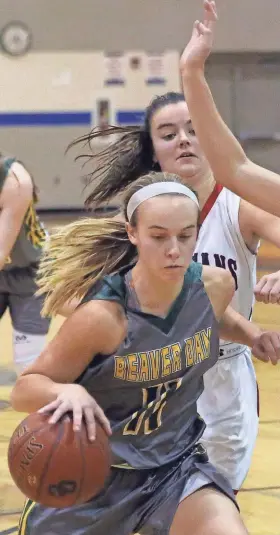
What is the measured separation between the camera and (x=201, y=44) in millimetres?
2295

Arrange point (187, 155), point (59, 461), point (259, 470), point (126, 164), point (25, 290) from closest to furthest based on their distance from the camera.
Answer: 1. point (59, 461)
2. point (187, 155)
3. point (126, 164)
4. point (259, 470)
5. point (25, 290)

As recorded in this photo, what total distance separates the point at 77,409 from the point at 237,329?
0.88 m

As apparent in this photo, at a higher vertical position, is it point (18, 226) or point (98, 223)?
point (98, 223)

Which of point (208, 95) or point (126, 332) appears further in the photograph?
point (126, 332)

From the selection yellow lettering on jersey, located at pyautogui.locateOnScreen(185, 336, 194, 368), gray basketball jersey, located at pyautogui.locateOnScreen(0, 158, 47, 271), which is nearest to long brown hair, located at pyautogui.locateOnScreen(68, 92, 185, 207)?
yellow lettering on jersey, located at pyautogui.locateOnScreen(185, 336, 194, 368)

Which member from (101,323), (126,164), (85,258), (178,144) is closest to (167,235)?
(101,323)

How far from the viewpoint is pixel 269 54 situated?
583 inches

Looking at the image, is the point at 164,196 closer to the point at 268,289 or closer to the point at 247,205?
the point at 268,289

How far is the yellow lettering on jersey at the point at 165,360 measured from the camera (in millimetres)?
2605

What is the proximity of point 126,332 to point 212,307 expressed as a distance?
34 centimetres

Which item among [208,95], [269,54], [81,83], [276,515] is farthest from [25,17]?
[208,95]

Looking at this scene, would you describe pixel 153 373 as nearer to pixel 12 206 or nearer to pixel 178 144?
pixel 178 144

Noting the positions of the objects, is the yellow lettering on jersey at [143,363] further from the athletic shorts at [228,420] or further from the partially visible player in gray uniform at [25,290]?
the partially visible player in gray uniform at [25,290]

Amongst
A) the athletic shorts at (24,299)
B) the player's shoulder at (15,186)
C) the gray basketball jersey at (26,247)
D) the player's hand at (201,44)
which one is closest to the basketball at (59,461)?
the player's hand at (201,44)
